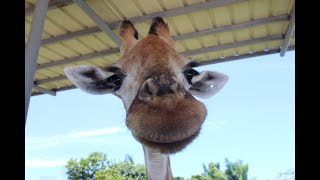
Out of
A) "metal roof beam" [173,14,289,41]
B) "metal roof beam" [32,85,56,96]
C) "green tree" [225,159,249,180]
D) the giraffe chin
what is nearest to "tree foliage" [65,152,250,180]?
"green tree" [225,159,249,180]

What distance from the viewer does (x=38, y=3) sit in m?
1.64

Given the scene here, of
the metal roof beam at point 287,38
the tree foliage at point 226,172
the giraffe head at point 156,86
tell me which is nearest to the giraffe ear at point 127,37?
the giraffe head at point 156,86

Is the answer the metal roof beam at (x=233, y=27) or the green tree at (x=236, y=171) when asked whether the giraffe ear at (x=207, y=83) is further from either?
the metal roof beam at (x=233, y=27)

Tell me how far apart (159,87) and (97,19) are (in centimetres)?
99

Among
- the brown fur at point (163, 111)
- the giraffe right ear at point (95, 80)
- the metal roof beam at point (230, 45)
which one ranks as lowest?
the brown fur at point (163, 111)

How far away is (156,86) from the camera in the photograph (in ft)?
3.03

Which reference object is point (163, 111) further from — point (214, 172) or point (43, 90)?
point (43, 90)

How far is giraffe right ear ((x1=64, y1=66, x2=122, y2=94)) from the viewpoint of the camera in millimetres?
1037

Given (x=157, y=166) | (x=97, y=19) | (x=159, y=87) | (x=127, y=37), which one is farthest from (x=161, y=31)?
(x=97, y=19)

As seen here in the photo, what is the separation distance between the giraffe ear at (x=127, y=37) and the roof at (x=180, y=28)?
49 cm

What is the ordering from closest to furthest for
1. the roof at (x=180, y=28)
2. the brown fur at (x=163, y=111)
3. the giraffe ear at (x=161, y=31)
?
the brown fur at (x=163, y=111) → the giraffe ear at (x=161, y=31) → the roof at (x=180, y=28)

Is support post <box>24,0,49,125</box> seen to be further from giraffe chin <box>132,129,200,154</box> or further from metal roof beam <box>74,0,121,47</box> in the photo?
giraffe chin <box>132,129,200,154</box>

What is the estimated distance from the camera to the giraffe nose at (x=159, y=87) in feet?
2.99
